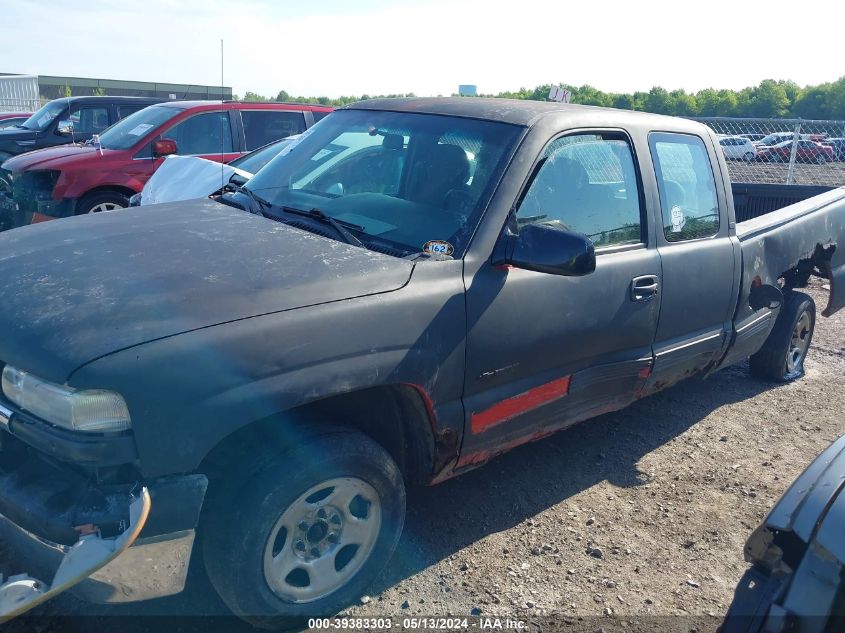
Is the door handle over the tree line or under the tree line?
under

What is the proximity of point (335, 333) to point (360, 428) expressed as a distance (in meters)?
0.61

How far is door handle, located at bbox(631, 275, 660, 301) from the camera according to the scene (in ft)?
11.6

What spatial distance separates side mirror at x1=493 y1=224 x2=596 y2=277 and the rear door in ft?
3.36

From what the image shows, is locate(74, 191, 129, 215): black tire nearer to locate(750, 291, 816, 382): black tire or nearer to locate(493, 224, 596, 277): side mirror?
locate(493, 224, 596, 277): side mirror

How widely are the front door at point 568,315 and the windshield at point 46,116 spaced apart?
10.2 meters

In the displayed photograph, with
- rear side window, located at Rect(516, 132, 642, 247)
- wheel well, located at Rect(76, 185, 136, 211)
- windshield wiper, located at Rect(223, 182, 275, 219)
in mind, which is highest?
rear side window, located at Rect(516, 132, 642, 247)

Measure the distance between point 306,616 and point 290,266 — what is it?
129 centimetres

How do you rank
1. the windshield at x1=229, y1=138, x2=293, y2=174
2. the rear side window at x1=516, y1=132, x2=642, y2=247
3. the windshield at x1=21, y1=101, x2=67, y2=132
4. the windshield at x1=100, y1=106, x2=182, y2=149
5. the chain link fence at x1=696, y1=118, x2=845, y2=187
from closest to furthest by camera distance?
the rear side window at x1=516, y1=132, x2=642, y2=247, the windshield at x1=229, y1=138, x2=293, y2=174, the windshield at x1=100, y1=106, x2=182, y2=149, the windshield at x1=21, y1=101, x2=67, y2=132, the chain link fence at x1=696, y1=118, x2=845, y2=187

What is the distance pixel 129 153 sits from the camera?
823 cm

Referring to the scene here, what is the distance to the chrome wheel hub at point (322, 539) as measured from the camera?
257 cm

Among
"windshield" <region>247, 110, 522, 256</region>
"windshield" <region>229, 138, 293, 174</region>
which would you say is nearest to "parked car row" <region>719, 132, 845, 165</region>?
"windshield" <region>229, 138, 293, 174</region>

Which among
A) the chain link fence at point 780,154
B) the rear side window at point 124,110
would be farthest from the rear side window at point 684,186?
the rear side window at point 124,110

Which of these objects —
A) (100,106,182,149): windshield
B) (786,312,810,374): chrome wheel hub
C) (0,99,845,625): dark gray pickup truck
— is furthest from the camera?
(100,106,182,149): windshield

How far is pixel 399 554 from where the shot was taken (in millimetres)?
3227
